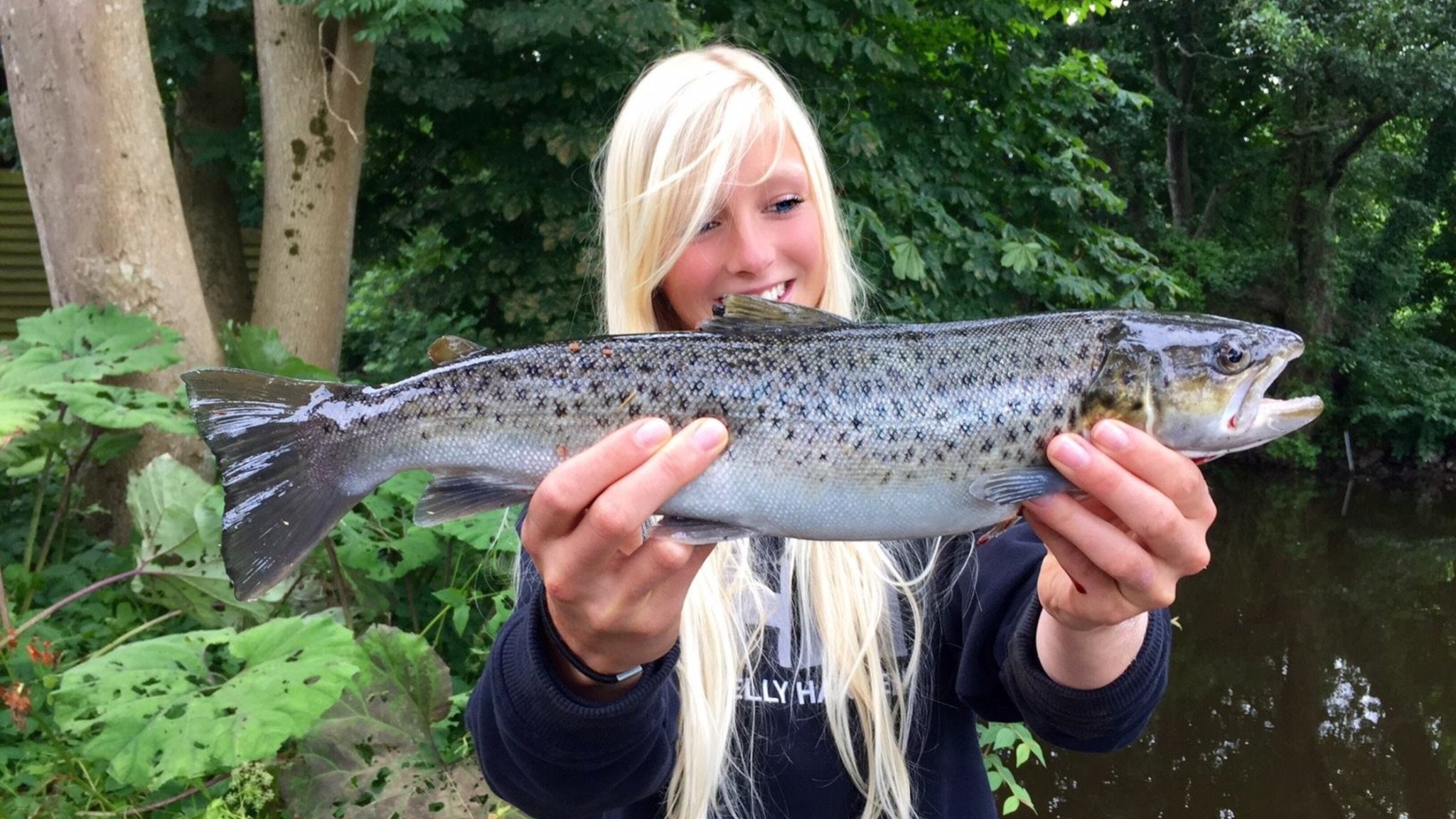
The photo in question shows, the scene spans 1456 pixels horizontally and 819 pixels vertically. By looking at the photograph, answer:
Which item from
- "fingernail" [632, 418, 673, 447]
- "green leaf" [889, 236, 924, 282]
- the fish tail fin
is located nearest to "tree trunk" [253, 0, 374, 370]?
"green leaf" [889, 236, 924, 282]

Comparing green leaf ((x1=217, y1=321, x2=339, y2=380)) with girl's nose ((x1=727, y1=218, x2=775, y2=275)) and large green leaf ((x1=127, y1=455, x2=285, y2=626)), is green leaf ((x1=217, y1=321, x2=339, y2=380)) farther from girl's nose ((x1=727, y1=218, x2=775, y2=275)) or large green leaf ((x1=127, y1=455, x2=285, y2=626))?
girl's nose ((x1=727, y1=218, x2=775, y2=275))

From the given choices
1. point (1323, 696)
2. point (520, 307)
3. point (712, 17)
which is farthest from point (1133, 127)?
point (520, 307)

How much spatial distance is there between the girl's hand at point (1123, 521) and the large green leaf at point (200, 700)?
2169 millimetres

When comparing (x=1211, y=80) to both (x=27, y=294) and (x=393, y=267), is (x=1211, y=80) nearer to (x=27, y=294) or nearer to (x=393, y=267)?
(x=393, y=267)

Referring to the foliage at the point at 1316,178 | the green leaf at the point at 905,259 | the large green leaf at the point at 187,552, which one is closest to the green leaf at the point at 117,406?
the large green leaf at the point at 187,552

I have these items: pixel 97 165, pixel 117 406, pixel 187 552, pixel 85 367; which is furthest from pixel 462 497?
pixel 97 165

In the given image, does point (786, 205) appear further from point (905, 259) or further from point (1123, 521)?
point (905, 259)

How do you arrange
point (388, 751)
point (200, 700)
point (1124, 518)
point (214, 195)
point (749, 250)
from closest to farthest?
1. point (1124, 518)
2. point (749, 250)
3. point (200, 700)
4. point (388, 751)
5. point (214, 195)

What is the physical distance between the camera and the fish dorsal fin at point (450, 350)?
2143 mm

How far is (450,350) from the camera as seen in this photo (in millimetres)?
2160

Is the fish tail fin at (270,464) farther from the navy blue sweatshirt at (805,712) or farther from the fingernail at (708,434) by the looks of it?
the fingernail at (708,434)

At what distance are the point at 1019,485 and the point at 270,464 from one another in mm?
1534

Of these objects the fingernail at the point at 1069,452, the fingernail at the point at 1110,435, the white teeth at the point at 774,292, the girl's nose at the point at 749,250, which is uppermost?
the girl's nose at the point at 749,250

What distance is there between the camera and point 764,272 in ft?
8.95
